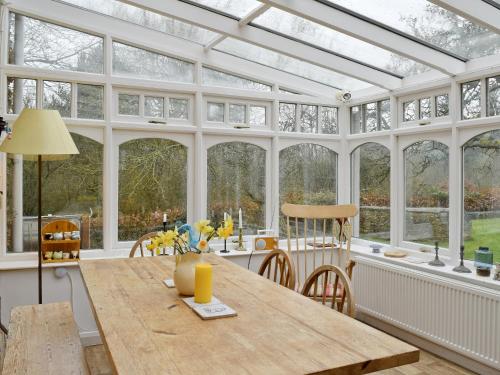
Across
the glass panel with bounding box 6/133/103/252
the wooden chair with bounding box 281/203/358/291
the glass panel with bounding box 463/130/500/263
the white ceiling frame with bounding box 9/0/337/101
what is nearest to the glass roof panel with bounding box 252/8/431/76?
the white ceiling frame with bounding box 9/0/337/101

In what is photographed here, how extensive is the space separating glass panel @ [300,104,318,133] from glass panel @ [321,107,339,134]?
0.09m

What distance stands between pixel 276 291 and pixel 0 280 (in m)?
2.48

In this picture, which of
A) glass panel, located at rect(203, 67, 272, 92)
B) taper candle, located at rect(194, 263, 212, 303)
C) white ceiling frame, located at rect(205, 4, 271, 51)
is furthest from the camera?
glass panel, located at rect(203, 67, 272, 92)

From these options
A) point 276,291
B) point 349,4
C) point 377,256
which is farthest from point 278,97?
point 276,291

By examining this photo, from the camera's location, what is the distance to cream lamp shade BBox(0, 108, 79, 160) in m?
2.88

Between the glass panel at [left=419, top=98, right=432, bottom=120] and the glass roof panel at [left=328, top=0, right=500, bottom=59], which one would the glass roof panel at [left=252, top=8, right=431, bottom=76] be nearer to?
the glass panel at [left=419, top=98, right=432, bottom=120]

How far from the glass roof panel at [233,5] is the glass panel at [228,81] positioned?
34.6 inches

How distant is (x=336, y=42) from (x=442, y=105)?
109 centimetres

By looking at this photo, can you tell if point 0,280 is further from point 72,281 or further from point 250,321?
point 250,321

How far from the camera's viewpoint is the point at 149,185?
13.6 feet

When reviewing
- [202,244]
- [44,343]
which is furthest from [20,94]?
[202,244]

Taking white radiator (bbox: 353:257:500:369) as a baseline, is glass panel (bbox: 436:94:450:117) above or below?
above

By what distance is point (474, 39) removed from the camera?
3.24 meters

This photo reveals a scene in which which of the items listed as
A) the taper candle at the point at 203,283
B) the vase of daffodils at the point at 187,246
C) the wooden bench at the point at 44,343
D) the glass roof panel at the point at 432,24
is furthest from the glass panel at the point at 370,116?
the wooden bench at the point at 44,343
